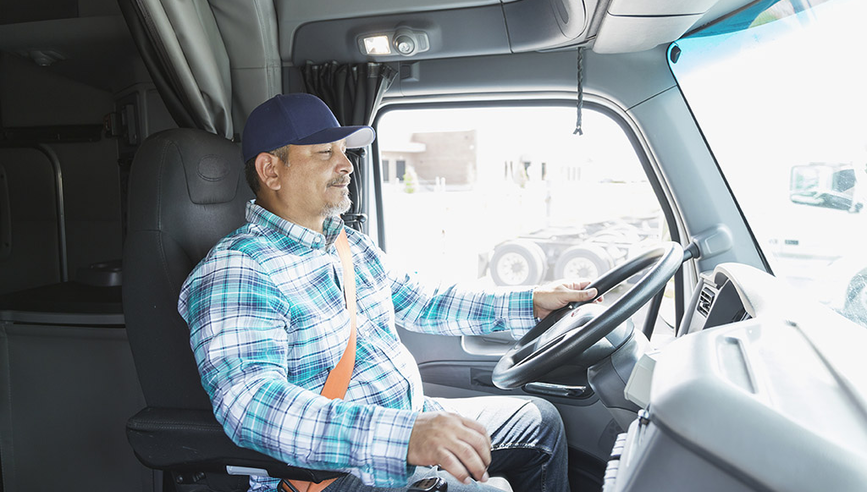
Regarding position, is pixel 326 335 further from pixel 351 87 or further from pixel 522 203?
pixel 522 203

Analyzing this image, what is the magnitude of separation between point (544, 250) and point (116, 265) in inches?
110

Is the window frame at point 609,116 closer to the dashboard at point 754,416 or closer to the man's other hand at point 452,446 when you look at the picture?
the dashboard at point 754,416

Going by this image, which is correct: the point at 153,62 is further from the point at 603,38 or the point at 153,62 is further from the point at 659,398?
the point at 659,398

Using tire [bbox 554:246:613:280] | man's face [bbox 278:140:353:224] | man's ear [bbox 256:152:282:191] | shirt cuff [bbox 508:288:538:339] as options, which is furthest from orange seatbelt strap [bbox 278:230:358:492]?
tire [bbox 554:246:613:280]

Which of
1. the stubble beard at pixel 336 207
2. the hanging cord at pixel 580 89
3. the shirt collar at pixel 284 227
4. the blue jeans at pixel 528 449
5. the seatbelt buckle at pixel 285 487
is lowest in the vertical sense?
the blue jeans at pixel 528 449

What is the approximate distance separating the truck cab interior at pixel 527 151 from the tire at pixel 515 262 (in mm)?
745

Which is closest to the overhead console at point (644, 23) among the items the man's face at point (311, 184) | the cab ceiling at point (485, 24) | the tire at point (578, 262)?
the cab ceiling at point (485, 24)

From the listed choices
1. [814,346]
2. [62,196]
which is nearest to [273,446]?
[814,346]

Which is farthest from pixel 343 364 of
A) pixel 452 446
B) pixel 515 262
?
pixel 515 262

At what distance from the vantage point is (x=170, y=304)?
4.51 feet

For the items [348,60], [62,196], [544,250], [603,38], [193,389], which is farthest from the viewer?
[544,250]

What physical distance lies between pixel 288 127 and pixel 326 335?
59 centimetres

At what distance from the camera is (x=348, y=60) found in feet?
7.23

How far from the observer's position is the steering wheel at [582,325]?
1276 mm
